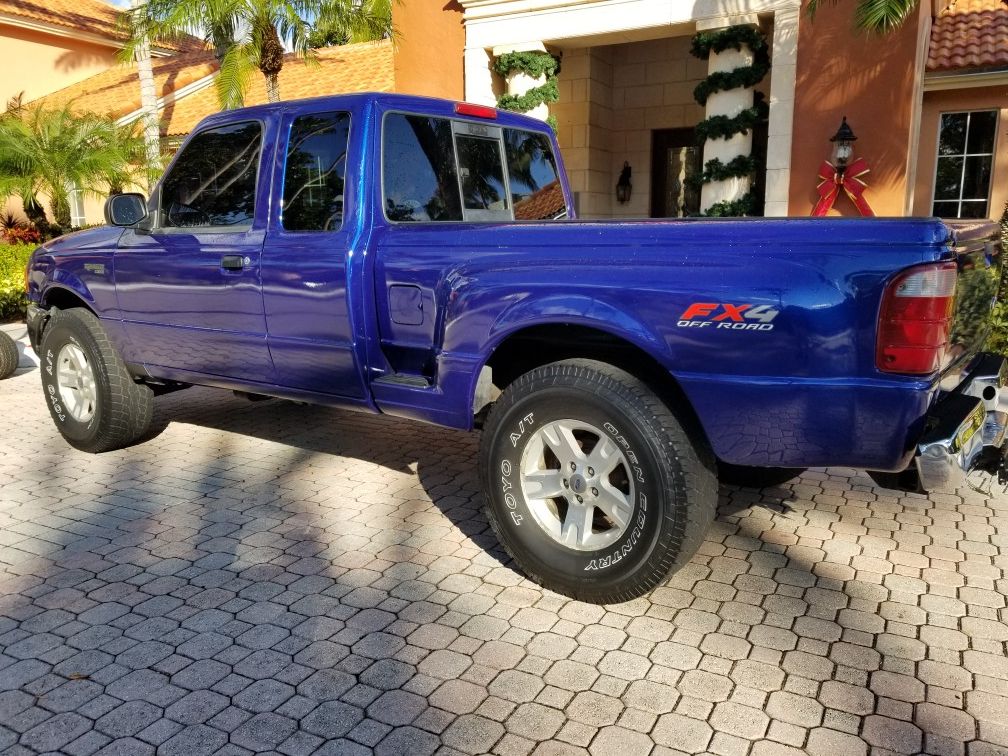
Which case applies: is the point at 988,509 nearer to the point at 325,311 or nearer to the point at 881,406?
the point at 881,406

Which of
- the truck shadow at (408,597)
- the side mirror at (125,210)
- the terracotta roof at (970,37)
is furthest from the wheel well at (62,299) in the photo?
the terracotta roof at (970,37)

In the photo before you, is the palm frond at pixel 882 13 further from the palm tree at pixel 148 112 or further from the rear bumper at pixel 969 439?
the palm tree at pixel 148 112

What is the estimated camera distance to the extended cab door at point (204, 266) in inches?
171

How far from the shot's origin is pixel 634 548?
3.11 meters

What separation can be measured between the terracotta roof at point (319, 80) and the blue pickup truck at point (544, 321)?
14.5 metres

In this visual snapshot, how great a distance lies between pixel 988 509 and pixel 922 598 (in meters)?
1.42

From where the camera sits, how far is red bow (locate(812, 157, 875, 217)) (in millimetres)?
11148

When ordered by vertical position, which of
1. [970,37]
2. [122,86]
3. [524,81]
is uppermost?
[122,86]

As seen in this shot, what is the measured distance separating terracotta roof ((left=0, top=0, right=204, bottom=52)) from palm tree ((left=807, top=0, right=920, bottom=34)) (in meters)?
19.5

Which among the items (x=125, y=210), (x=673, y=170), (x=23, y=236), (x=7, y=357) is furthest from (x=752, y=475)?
(x=23, y=236)

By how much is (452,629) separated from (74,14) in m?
28.8

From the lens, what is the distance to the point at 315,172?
415cm

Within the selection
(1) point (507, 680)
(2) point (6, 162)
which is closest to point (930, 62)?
(1) point (507, 680)

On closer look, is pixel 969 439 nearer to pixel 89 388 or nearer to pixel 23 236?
pixel 89 388
